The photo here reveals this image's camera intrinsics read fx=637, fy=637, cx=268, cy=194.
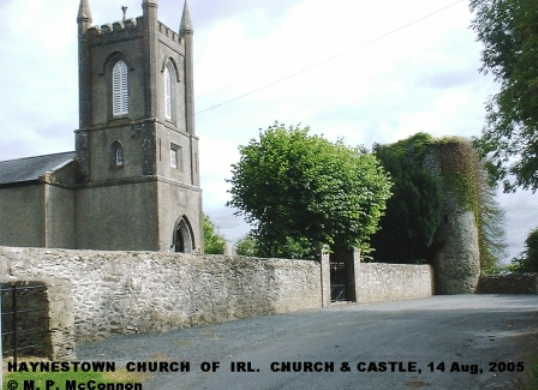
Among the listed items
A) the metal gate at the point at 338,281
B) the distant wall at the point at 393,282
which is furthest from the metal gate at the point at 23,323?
the distant wall at the point at 393,282

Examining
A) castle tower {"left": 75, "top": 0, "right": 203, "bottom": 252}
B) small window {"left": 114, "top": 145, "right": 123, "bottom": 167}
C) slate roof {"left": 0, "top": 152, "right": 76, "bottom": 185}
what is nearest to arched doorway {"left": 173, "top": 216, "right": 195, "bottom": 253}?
castle tower {"left": 75, "top": 0, "right": 203, "bottom": 252}

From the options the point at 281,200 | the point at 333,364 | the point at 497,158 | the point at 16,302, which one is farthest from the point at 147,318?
the point at 281,200

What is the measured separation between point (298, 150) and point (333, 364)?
17718 millimetres

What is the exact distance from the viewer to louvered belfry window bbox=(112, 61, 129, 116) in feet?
110

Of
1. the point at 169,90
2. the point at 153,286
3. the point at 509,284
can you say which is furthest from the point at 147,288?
the point at 509,284

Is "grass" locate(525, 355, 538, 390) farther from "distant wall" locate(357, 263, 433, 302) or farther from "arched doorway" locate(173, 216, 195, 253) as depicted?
"arched doorway" locate(173, 216, 195, 253)

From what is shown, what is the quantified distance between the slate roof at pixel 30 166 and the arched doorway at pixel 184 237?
6.78m

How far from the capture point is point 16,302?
9891 mm

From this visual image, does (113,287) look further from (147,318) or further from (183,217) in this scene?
(183,217)

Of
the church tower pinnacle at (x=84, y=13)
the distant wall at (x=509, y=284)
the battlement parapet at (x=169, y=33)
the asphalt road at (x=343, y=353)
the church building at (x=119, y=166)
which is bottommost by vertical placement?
the distant wall at (x=509, y=284)

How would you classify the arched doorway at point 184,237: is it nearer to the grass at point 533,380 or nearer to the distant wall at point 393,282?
the distant wall at point 393,282

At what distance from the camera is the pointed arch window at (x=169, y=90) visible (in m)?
34.5

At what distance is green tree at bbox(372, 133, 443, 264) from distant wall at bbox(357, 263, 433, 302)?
5.41ft

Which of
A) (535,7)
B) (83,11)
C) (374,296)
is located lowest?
(374,296)
